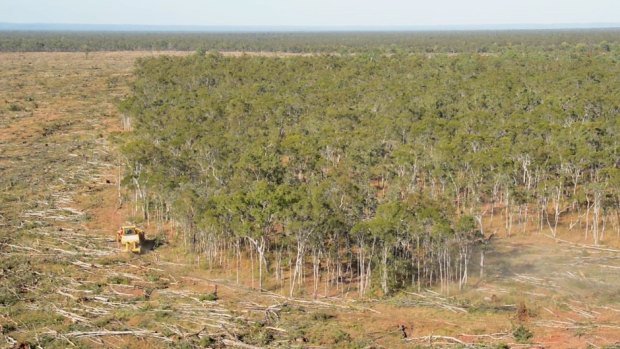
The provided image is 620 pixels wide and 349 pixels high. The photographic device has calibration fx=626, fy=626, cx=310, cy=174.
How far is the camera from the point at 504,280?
33125 millimetres

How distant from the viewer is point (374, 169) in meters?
47.1

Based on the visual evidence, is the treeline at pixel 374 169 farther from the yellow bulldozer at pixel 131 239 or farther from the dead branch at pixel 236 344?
the dead branch at pixel 236 344

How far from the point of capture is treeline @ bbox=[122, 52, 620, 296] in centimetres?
3241

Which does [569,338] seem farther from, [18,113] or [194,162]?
[18,113]

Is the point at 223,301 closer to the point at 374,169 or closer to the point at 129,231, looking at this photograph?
the point at 129,231

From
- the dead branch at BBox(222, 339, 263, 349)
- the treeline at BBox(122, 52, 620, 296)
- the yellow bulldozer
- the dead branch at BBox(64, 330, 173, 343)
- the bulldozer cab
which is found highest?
the treeline at BBox(122, 52, 620, 296)

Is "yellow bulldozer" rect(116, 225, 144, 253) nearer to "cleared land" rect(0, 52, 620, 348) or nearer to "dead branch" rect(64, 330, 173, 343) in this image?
"cleared land" rect(0, 52, 620, 348)

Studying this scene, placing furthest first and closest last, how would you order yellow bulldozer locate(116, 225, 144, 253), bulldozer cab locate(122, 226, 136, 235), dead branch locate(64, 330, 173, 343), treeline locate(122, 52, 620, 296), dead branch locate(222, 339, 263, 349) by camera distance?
bulldozer cab locate(122, 226, 136, 235), yellow bulldozer locate(116, 225, 144, 253), treeline locate(122, 52, 620, 296), dead branch locate(64, 330, 173, 343), dead branch locate(222, 339, 263, 349)

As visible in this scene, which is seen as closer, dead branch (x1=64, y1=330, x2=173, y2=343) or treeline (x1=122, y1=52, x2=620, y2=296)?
dead branch (x1=64, y1=330, x2=173, y2=343)

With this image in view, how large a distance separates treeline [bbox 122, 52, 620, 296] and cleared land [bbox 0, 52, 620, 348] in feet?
7.45

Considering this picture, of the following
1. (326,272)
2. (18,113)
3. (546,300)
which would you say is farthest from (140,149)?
(18,113)

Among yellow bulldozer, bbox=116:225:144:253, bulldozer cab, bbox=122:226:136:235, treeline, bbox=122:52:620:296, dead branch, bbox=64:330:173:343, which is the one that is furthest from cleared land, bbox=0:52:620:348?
treeline, bbox=122:52:620:296

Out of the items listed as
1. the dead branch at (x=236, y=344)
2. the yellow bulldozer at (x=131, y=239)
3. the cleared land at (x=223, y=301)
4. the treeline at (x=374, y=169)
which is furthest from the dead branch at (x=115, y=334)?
the yellow bulldozer at (x=131, y=239)

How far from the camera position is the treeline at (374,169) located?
3241 centimetres
